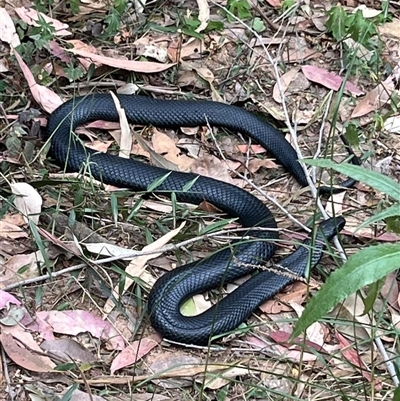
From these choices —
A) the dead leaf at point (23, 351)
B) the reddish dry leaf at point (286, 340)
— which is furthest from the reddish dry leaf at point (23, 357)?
the reddish dry leaf at point (286, 340)

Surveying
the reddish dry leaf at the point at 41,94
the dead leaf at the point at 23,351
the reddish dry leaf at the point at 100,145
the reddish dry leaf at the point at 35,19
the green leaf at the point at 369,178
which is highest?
the green leaf at the point at 369,178

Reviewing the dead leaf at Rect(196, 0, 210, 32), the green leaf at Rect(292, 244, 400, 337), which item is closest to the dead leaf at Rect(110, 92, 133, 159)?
the dead leaf at Rect(196, 0, 210, 32)

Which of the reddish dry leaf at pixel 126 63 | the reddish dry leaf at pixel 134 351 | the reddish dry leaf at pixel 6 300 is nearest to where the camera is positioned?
the reddish dry leaf at pixel 134 351

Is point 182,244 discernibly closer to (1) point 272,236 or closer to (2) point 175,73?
(1) point 272,236

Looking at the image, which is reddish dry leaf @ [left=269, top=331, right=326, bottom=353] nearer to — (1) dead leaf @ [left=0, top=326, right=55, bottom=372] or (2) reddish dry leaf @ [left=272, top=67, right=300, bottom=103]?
A: (1) dead leaf @ [left=0, top=326, right=55, bottom=372]

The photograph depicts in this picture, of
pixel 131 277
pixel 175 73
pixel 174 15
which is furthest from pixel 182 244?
pixel 174 15

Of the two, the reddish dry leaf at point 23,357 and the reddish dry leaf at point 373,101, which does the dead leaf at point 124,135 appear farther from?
the reddish dry leaf at point 23,357
